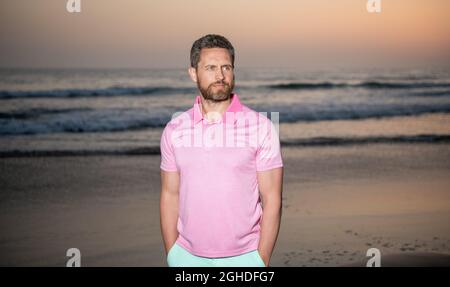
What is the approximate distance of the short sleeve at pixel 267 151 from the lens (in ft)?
8.48

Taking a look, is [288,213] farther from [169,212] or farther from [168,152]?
[168,152]

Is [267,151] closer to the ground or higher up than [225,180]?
higher up

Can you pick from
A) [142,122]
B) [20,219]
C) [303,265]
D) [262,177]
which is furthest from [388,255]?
[142,122]

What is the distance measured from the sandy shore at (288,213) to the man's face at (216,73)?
2574 mm

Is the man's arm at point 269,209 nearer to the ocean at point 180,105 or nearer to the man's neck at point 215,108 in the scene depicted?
the man's neck at point 215,108

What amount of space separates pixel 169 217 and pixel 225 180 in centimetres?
37

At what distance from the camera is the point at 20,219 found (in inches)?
239

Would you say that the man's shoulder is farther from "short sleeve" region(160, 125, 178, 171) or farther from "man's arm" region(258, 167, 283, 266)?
"man's arm" region(258, 167, 283, 266)

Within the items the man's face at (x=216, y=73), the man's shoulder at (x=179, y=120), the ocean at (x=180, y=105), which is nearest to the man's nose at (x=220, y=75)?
the man's face at (x=216, y=73)

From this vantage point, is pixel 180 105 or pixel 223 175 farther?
pixel 180 105

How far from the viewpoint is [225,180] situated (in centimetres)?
257

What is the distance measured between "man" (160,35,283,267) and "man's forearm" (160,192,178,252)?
0.10m

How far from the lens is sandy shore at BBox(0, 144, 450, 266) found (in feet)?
17.0

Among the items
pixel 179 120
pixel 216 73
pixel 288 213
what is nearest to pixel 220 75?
pixel 216 73
